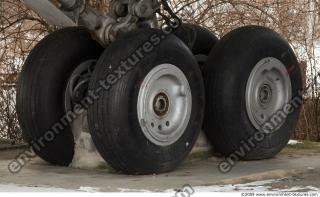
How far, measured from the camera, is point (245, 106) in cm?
623

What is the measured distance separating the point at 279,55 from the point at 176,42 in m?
1.33

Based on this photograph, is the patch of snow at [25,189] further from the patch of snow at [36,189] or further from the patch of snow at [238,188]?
the patch of snow at [238,188]

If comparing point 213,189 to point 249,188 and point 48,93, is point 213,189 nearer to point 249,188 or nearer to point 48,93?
point 249,188

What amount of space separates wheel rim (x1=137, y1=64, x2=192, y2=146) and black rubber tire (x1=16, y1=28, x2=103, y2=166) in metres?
0.97

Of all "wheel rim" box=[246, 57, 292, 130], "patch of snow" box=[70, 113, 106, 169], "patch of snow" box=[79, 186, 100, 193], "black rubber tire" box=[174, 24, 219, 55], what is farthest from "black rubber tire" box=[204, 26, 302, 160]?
"patch of snow" box=[79, 186, 100, 193]

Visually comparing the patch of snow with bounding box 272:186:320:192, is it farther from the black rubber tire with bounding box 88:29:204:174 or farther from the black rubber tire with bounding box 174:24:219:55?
the black rubber tire with bounding box 174:24:219:55

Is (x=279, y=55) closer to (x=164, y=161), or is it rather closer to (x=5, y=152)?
(x=164, y=161)

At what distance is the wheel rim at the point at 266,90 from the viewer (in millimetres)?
6336

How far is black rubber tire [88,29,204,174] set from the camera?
532cm

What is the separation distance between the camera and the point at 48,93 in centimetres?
604

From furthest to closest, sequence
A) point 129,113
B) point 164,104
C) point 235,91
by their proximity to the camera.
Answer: point 235,91 → point 164,104 → point 129,113

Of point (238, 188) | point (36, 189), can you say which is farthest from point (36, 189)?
point (238, 188)

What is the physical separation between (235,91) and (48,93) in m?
1.68

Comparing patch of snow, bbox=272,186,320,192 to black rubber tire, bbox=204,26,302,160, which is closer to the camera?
patch of snow, bbox=272,186,320,192
